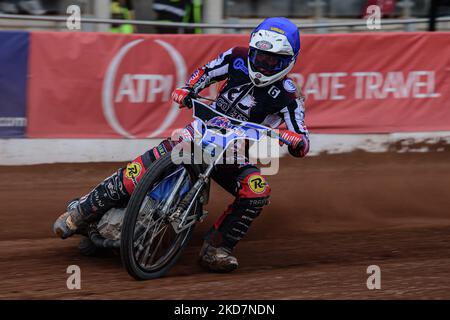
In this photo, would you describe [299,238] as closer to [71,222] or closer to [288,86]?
[288,86]

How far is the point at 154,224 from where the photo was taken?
515cm

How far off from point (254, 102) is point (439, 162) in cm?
439

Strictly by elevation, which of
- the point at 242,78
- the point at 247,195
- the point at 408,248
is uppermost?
the point at 242,78

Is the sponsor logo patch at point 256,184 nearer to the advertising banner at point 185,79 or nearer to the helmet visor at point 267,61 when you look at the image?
the helmet visor at point 267,61

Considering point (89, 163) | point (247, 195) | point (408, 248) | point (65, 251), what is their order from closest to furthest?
point (247, 195), point (65, 251), point (408, 248), point (89, 163)

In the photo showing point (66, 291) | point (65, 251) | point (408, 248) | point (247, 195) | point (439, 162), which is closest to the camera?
point (66, 291)

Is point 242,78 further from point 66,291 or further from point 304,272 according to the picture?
point 66,291

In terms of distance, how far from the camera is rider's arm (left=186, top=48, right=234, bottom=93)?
5.69 meters

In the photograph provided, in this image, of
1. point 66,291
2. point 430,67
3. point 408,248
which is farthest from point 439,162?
point 66,291

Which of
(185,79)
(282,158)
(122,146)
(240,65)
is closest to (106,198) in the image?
(240,65)

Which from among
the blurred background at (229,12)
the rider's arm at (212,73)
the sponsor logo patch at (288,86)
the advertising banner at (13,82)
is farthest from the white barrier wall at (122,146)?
the sponsor logo patch at (288,86)

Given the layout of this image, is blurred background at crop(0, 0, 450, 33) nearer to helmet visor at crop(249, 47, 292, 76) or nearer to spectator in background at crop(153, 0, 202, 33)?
spectator in background at crop(153, 0, 202, 33)

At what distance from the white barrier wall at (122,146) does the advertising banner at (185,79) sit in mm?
92

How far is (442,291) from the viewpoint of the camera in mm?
5051
